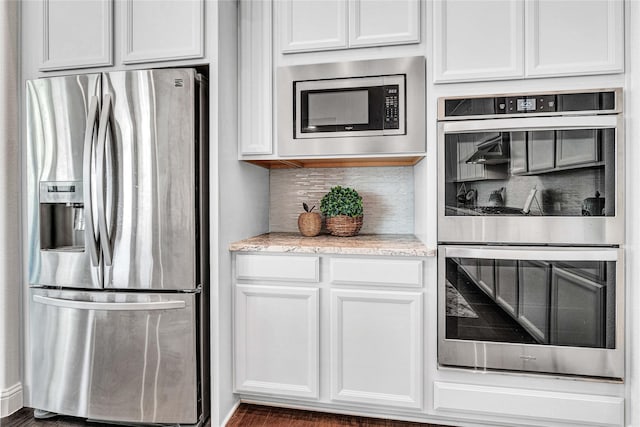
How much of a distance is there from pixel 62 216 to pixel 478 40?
233 cm

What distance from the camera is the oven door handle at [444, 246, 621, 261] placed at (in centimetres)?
161

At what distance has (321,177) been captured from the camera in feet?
8.20

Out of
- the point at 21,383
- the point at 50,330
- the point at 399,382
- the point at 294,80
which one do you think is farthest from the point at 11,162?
the point at 399,382

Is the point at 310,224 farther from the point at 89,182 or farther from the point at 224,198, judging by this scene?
the point at 89,182

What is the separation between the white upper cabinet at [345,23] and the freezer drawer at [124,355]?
1.45 meters

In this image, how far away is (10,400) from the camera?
1952 millimetres

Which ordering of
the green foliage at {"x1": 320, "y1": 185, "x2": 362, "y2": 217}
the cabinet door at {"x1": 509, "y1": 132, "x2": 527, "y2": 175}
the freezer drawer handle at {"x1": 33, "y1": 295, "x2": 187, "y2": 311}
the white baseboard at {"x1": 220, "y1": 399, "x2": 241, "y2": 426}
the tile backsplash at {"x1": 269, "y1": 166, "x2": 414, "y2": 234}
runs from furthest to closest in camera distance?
the tile backsplash at {"x1": 269, "y1": 166, "x2": 414, "y2": 234} < the green foliage at {"x1": 320, "y1": 185, "x2": 362, "y2": 217} < the white baseboard at {"x1": 220, "y1": 399, "x2": 241, "y2": 426} < the freezer drawer handle at {"x1": 33, "y1": 295, "x2": 187, "y2": 311} < the cabinet door at {"x1": 509, "y1": 132, "x2": 527, "y2": 175}

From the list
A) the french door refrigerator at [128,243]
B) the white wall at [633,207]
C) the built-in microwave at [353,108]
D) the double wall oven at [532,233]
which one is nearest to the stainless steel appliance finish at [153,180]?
the french door refrigerator at [128,243]

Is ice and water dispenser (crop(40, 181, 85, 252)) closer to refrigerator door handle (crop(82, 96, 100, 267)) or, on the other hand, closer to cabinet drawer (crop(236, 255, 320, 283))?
refrigerator door handle (crop(82, 96, 100, 267))

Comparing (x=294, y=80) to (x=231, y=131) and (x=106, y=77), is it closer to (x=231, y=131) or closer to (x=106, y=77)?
(x=231, y=131)

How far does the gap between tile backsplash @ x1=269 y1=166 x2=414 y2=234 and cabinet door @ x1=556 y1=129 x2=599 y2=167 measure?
0.91 m

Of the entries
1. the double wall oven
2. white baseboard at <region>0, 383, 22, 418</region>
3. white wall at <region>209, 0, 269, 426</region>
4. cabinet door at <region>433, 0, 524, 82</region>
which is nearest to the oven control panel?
the double wall oven

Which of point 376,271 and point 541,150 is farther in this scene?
point 376,271

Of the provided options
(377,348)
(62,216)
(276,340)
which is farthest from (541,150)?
(62,216)
